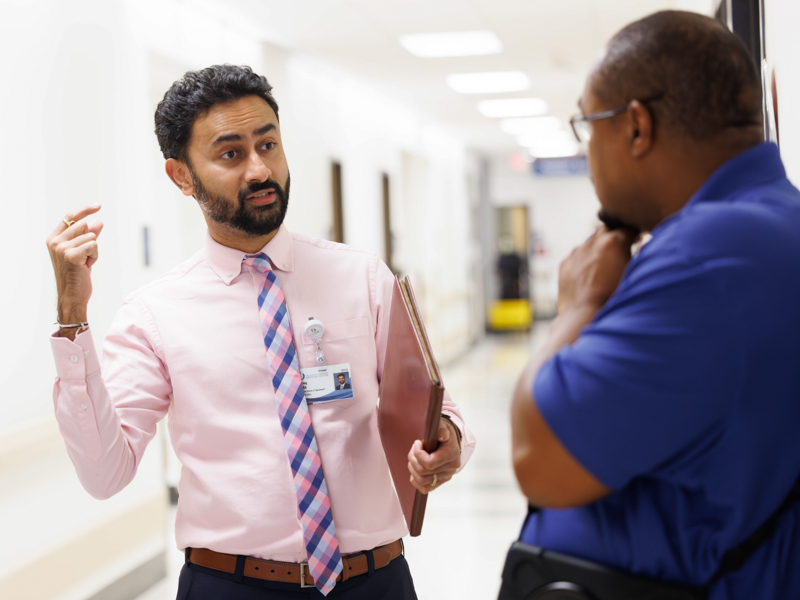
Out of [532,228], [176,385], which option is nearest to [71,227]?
[176,385]

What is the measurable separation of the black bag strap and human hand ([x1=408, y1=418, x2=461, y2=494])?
540mm

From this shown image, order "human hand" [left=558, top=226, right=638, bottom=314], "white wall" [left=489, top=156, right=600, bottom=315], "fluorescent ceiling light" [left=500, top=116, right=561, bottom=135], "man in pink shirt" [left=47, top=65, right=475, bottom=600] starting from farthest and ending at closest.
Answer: "white wall" [left=489, top=156, right=600, bottom=315] < "fluorescent ceiling light" [left=500, top=116, right=561, bottom=135] < "man in pink shirt" [left=47, top=65, right=475, bottom=600] < "human hand" [left=558, top=226, right=638, bottom=314]

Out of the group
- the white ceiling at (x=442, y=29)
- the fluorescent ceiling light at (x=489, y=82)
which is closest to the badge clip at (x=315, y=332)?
the white ceiling at (x=442, y=29)

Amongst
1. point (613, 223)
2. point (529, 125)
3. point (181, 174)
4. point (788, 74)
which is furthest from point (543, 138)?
point (613, 223)

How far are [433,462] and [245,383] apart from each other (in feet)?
1.52

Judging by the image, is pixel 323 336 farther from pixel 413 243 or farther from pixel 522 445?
pixel 413 243

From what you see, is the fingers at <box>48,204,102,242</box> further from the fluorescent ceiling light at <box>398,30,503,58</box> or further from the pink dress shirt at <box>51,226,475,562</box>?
the fluorescent ceiling light at <box>398,30,503,58</box>

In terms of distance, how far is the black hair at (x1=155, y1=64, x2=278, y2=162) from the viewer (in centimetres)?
168

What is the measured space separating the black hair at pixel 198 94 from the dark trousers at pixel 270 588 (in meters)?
0.93

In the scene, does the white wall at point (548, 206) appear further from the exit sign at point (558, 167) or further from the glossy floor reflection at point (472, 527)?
the glossy floor reflection at point (472, 527)

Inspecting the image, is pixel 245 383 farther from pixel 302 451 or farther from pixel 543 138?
pixel 543 138

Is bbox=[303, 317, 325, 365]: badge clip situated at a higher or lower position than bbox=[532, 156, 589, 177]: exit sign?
lower

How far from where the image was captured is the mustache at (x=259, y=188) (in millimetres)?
1674

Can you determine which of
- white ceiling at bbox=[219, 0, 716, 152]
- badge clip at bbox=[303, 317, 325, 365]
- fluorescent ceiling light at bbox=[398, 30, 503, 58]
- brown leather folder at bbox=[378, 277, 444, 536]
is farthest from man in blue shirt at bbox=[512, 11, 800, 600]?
fluorescent ceiling light at bbox=[398, 30, 503, 58]
